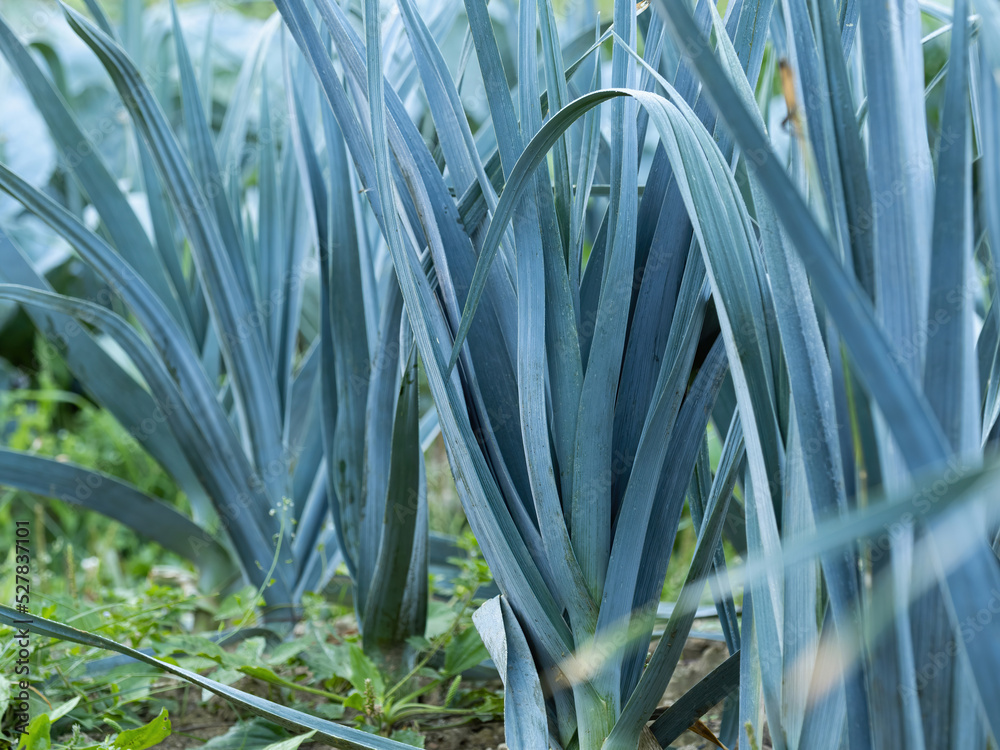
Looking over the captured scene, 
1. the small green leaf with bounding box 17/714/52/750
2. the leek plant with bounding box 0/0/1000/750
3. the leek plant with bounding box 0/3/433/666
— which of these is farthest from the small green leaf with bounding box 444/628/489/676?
the small green leaf with bounding box 17/714/52/750

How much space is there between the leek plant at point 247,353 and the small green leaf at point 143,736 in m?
0.20

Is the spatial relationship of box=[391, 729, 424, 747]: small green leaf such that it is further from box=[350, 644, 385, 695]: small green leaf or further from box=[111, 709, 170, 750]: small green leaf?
box=[111, 709, 170, 750]: small green leaf

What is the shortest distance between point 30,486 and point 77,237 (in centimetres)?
33

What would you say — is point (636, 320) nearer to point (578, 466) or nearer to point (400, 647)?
point (578, 466)

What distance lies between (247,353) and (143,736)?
0.46 meters

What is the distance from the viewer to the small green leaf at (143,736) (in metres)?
0.58

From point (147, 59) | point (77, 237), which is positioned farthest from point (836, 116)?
point (147, 59)

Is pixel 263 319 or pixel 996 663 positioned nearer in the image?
pixel 996 663

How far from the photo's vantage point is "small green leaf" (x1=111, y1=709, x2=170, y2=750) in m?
0.58

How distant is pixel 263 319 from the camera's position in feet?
3.31

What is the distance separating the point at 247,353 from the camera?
0.94 m

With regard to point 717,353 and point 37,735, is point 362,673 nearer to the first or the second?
point 37,735

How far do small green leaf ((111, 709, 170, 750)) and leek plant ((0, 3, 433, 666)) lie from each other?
0.20 metres

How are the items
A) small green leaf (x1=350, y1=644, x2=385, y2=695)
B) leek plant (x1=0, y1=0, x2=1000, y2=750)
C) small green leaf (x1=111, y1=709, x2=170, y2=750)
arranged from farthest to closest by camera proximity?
1. small green leaf (x1=350, y1=644, x2=385, y2=695)
2. small green leaf (x1=111, y1=709, x2=170, y2=750)
3. leek plant (x1=0, y1=0, x2=1000, y2=750)
